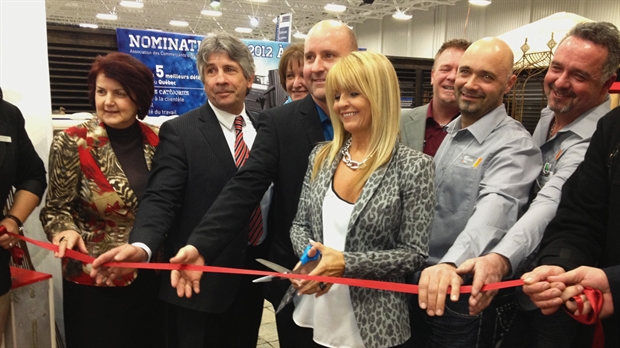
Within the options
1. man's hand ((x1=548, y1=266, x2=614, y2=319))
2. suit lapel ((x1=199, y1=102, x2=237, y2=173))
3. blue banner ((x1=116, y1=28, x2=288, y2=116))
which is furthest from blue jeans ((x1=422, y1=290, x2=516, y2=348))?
blue banner ((x1=116, y1=28, x2=288, y2=116))

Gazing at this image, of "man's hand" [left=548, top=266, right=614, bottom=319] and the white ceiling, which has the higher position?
the white ceiling

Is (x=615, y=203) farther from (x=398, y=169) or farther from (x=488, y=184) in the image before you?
(x=398, y=169)

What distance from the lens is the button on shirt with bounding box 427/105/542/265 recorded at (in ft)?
6.00

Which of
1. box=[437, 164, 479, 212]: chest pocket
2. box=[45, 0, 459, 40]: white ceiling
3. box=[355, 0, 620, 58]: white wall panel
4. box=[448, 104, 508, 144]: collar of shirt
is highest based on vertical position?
box=[45, 0, 459, 40]: white ceiling

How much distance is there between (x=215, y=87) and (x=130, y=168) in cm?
55

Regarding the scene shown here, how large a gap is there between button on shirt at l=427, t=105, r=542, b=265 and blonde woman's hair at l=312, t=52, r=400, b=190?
1.27ft

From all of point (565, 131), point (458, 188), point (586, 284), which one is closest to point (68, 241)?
point (458, 188)

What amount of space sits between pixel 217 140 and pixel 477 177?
3.78ft

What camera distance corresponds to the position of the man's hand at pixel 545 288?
1523 mm

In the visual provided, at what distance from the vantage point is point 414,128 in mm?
2762

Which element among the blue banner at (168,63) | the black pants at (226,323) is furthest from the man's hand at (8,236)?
the blue banner at (168,63)

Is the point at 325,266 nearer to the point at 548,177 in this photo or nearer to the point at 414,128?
the point at 548,177

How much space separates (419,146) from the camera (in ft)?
8.55

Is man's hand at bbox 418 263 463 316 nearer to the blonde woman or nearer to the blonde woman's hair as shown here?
the blonde woman
